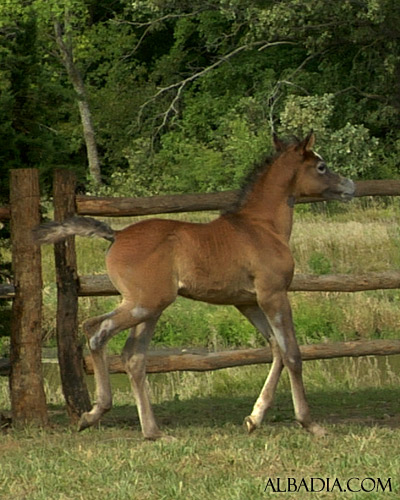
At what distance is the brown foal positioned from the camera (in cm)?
796

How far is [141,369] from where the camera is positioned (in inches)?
320

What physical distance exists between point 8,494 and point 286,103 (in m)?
23.7

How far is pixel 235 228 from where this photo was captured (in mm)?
8328

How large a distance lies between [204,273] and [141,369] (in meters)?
0.69

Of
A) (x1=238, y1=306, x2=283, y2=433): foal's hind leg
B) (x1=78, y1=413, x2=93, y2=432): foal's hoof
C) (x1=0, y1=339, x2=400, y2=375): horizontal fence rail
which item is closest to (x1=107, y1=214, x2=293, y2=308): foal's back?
(x1=238, y1=306, x2=283, y2=433): foal's hind leg

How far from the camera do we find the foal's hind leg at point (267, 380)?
8.09 metres

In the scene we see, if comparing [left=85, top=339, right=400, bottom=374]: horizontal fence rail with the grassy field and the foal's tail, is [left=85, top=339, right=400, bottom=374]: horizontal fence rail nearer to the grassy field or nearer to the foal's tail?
the grassy field

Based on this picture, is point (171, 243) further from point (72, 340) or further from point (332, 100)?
point (332, 100)

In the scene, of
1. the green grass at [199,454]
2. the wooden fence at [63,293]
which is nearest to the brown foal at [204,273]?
the green grass at [199,454]

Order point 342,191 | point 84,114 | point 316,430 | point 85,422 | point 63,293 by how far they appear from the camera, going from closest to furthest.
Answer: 1. point 316,430
2. point 85,422
3. point 342,191
4. point 63,293
5. point 84,114

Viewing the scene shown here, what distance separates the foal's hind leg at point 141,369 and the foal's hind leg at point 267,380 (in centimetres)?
57

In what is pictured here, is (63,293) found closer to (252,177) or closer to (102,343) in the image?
(102,343)

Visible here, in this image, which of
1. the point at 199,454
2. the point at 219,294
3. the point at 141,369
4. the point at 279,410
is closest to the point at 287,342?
the point at 219,294

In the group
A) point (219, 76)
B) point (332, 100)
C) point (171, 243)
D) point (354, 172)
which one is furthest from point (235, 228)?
point (219, 76)
